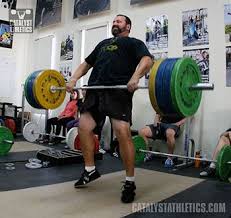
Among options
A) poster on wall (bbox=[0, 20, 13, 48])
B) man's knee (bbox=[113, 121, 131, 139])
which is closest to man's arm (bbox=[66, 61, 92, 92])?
man's knee (bbox=[113, 121, 131, 139])

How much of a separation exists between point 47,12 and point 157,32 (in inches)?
116

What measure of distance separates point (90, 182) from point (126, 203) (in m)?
0.59

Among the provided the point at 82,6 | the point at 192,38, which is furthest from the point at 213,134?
the point at 82,6

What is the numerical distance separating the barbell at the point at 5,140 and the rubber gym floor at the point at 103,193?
0.37 m

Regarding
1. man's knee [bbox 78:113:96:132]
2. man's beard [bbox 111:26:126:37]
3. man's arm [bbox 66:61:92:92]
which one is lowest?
man's knee [bbox 78:113:96:132]

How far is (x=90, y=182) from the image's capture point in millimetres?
2484

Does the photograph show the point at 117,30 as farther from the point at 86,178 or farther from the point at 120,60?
the point at 86,178

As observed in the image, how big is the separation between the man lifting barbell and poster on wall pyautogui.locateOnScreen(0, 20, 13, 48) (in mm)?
4859

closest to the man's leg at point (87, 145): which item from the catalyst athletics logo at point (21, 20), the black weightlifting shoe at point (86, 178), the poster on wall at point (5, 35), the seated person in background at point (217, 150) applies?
the black weightlifting shoe at point (86, 178)

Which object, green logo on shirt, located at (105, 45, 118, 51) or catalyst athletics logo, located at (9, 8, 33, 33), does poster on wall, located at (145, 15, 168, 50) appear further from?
catalyst athletics logo, located at (9, 8, 33, 33)

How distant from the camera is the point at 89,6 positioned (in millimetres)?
5312

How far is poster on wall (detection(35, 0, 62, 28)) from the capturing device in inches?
236

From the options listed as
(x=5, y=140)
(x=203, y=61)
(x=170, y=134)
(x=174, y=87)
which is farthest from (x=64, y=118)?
(x=174, y=87)

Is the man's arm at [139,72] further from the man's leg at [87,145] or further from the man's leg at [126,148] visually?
the man's leg at [87,145]
